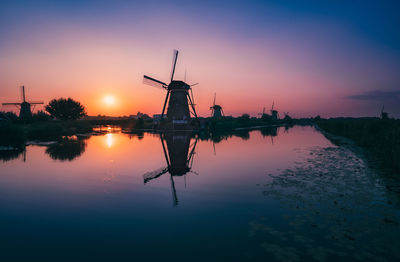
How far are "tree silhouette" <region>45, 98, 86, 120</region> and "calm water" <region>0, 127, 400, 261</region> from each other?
52354 mm

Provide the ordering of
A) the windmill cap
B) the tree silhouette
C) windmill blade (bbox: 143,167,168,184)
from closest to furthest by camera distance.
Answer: windmill blade (bbox: 143,167,168,184) → the windmill cap → the tree silhouette

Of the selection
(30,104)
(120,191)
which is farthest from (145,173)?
(30,104)

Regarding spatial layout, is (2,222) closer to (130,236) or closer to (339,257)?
(130,236)

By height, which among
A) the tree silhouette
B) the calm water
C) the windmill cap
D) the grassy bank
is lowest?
the calm water

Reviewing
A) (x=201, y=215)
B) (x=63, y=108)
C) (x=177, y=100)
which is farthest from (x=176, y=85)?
(x=201, y=215)

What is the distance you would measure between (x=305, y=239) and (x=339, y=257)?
868 millimetres

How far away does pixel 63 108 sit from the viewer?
191 feet

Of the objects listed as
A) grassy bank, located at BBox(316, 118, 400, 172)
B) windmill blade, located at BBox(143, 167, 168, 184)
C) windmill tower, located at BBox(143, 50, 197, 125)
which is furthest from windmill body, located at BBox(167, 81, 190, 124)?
windmill blade, located at BBox(143, 167, 168, 184)

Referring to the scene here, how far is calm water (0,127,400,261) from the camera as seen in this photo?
5305 mm

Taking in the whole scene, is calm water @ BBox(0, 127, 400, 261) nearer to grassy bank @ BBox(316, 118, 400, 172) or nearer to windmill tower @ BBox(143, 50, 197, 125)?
grassy bank @ BBox(316, 118, 400, 172)

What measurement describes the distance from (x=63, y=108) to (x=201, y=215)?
209ft

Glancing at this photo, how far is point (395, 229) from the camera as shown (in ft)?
20.0

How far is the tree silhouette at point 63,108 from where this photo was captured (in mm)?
57844

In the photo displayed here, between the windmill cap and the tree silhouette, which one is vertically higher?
the windmill cap
